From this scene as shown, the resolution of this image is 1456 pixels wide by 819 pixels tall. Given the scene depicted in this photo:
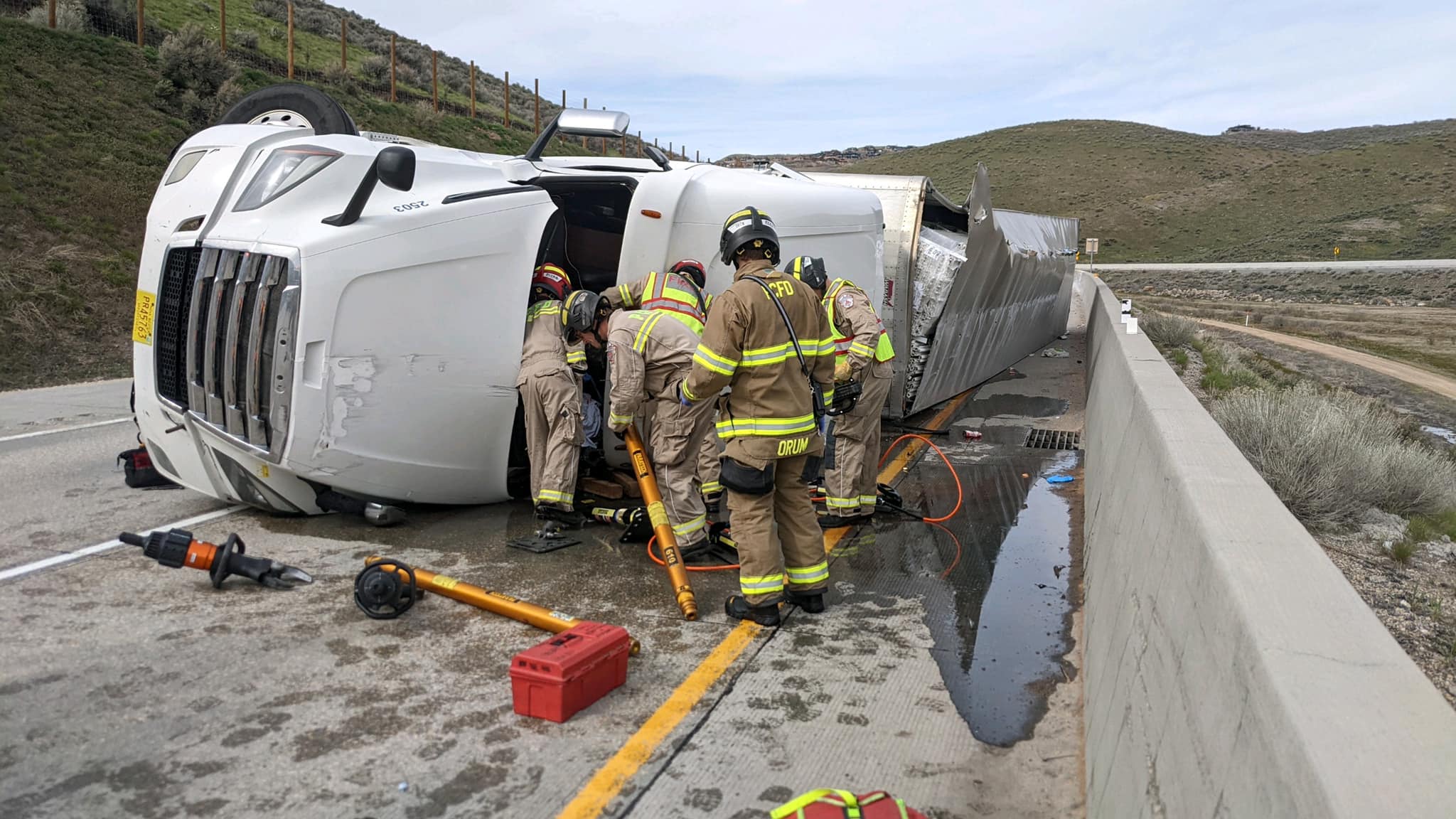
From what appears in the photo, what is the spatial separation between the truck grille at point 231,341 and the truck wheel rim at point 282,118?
138 cm

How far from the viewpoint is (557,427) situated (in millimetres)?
5926

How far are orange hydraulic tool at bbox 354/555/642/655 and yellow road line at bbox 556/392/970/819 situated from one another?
0.38m

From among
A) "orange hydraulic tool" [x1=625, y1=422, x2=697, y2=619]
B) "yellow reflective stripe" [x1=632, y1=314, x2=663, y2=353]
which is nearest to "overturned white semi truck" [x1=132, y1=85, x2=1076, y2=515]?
"yellow reflective stripe" [x1=632, y1=314, x2=663, y2=353]

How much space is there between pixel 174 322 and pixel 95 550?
1350mm

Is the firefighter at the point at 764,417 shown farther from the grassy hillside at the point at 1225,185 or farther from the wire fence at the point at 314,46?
the grassy hillside at the point at 1225,185

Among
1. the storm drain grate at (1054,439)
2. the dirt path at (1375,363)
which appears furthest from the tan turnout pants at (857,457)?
the dirt path at (1375,363)

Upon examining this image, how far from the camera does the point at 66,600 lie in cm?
458

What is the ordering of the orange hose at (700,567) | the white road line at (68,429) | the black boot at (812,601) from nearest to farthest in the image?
the black boot at (812,601) < the orange hose at (700,567) < the white road line at (68,429)

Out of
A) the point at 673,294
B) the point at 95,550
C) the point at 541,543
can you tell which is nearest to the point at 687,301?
A: the point at 673,294

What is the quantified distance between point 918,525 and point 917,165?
277 ft

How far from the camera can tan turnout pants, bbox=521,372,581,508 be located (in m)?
5.89

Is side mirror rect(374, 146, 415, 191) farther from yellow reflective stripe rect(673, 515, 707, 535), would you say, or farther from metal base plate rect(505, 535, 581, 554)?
yellow reflective stripe rect(673, 515, 707, 535)

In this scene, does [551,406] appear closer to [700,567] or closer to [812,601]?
[700,567]

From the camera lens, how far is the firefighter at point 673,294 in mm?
6082
